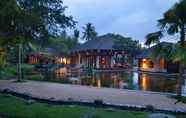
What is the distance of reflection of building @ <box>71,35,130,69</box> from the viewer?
52.4 m

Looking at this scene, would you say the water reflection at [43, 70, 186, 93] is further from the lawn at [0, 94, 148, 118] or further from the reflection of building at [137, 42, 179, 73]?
the reflection of building at [137, 42, 179, 73]

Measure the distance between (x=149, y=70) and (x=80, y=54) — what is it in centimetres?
1530

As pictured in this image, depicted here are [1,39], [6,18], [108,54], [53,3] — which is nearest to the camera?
[6,18]

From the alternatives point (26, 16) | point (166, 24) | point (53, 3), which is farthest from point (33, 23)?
point (166, 24)

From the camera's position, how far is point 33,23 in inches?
399

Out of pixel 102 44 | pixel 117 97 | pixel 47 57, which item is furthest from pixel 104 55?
pixel 117 97

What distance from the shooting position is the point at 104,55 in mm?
52969

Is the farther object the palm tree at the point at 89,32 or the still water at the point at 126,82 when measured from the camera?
the palm tree at the point at 89,32

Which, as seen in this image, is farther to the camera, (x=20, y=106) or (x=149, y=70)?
(x=149, y=70)

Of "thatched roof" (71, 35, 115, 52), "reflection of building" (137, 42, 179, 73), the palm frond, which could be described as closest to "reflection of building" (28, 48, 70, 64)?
"thatched roof" (71, 35, 115, 52)

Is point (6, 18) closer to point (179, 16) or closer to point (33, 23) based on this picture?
point (33, 23)

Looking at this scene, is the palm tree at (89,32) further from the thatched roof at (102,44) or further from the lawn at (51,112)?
the lawn at (51,112)

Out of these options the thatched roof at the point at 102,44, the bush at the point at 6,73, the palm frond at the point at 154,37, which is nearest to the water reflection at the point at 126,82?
the bush at the point at 6,73

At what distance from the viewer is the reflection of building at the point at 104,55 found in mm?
52375
